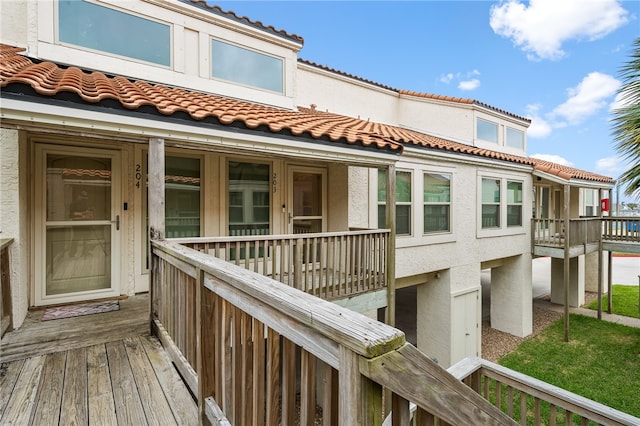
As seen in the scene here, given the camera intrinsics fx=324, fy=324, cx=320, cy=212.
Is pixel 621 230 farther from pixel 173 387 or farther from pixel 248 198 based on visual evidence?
pixel 173 387

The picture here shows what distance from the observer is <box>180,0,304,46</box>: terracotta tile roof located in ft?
21.3

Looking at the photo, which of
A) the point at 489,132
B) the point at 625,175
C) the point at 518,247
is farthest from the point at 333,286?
the point at 489,132

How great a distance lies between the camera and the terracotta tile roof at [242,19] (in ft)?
21.3

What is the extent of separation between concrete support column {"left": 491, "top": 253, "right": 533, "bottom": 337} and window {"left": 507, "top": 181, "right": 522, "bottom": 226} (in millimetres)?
1315

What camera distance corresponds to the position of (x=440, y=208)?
28.0 ft

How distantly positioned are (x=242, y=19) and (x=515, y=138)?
11857mm

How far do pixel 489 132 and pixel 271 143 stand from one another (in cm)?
1058

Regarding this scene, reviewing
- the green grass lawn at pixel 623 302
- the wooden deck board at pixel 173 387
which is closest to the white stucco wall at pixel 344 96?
the wooden deck board at pixel 173 387

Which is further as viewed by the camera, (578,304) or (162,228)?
(578,304)

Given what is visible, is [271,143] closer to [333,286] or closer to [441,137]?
[333,286]

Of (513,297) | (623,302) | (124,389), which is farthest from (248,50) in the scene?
(623,302)

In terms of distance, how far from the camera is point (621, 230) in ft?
37.9

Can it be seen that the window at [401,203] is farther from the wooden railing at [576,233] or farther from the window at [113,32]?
the wooden railing at [576,233]

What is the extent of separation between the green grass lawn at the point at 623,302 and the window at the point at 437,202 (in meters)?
10.4
